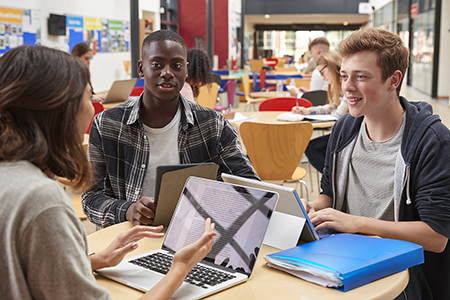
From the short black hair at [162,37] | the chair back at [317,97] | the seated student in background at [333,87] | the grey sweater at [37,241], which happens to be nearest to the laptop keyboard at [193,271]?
the grey sweater at [37,241]

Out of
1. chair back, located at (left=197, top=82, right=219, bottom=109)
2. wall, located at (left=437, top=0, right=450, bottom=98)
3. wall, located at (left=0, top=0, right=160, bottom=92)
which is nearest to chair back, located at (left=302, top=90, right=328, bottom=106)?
chair back, located at (left=197, top=82, right=219, bottom=109)

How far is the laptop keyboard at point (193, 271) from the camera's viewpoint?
112 centimetres

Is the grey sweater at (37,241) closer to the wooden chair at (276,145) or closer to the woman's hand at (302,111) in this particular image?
the wooden chair at (276,145)

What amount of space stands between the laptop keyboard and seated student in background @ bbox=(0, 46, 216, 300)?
17cm

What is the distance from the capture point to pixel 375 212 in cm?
170

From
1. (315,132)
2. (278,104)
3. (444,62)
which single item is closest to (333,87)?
(278,104)

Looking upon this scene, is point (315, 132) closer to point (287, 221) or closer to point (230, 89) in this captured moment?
point (230, 89)

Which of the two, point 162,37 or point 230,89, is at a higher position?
point 162,37

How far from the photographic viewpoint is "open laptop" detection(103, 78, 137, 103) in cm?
502

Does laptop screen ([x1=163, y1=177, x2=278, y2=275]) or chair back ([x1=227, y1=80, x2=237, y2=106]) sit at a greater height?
chair back ([x1=227, y1=80, x2=237, y2=106])

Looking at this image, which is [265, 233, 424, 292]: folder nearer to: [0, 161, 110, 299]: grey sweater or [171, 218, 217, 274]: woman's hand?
[171, 218, 217, 274]: woman's hand

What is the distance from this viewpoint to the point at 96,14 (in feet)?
24.2

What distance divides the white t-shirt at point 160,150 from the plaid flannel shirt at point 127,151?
0.9 inches

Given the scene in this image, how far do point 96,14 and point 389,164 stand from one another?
21.8 ft
